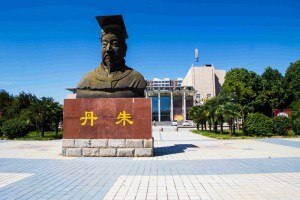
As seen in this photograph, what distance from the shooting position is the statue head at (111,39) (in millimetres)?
11039

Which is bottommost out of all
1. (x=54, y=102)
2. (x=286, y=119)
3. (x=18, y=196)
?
(x=18, y=196)

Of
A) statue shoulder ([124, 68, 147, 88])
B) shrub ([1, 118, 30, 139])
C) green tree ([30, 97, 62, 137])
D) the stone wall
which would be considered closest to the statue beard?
statue shoulder ([124, 68, 147, 88])

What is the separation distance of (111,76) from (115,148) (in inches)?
126

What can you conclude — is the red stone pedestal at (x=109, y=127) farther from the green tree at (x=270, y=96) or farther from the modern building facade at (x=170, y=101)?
the modern building facade at (x=170, y=101)

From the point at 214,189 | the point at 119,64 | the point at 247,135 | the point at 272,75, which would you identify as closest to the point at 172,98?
the point at 272,75

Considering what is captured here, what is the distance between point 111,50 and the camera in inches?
434

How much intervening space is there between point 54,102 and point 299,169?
22461 mm

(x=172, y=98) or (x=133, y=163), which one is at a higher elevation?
(x=172, y=98)

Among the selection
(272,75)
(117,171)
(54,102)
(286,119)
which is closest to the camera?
(117,171)

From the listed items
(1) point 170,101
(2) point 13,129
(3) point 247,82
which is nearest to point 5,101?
(2) point 13,129

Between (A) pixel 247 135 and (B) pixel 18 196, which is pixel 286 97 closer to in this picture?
(A) pixel 247 135

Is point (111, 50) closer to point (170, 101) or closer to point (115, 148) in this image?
point (115, 148)

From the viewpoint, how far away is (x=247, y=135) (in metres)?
23.3

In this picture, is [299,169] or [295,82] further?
[295,82]
